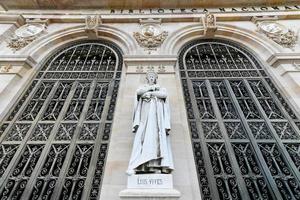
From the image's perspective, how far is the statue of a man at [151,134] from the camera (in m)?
3.88

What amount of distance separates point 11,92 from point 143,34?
5.43 meters

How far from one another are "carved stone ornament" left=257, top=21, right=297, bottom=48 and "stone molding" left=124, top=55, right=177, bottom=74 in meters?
4.52

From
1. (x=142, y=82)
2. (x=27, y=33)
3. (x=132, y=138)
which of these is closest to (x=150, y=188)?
(x=132, y=138)

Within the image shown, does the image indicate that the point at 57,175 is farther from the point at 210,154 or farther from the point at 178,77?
the point at 178,77

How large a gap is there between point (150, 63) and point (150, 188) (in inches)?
196

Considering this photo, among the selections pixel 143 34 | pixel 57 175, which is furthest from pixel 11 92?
pixel 143 34

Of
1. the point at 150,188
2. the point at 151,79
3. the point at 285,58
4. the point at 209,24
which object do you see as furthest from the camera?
the point at 209,24

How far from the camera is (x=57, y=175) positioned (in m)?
5.01

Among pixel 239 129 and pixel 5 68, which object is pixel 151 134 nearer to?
pixel 239 129

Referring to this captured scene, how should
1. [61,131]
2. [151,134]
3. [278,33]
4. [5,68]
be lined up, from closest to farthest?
[151,134]
[61,131]
[5,68]
[278,33]

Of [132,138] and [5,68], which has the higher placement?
[5,68]

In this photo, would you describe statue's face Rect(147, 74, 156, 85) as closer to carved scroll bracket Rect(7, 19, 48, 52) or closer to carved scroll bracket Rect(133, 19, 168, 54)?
carved scroll bracket Rect(133, 19, 168, 54)

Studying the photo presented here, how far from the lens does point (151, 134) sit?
14.0 ft

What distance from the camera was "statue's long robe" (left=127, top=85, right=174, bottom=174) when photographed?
3914mm
